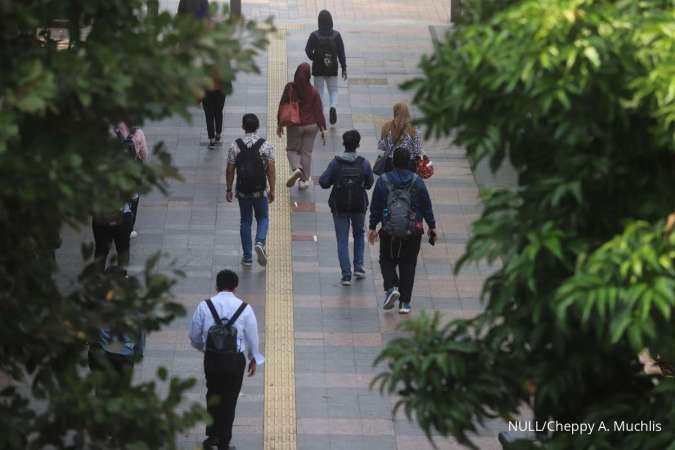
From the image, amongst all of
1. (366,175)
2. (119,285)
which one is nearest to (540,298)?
(119,285)

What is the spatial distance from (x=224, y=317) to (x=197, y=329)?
0.72ft

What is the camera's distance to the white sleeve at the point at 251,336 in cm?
993

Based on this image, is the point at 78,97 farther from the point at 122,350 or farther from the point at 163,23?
the point at 122,350

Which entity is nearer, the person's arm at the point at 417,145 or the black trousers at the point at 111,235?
the black trousers at the point at 111,235

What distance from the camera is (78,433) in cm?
566

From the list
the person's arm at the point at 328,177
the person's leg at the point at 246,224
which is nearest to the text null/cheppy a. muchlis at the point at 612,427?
the person's arm at the point at 328,177

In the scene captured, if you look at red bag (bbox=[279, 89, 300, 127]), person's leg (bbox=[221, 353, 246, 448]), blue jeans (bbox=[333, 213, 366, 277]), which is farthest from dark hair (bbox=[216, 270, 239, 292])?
red bag (bbox=[279, 89, 300, 127])

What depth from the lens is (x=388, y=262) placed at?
12922mm

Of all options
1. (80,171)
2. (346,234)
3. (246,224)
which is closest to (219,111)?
(246,224)

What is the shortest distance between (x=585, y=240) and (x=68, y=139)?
1.98 m

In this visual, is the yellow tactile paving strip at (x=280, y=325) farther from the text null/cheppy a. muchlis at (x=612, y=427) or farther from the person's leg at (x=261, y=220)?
the text null/cheppy a. muchlis at (x=612, y=427)

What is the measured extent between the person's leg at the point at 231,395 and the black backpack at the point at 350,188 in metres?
3.55

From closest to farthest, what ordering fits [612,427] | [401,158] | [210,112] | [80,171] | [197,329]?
1. [80,171]
2. [612,427]
3. [197,329]
4. [401,158]
5. [210,112]

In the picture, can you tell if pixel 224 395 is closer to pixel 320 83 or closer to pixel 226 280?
pixel 226 280
